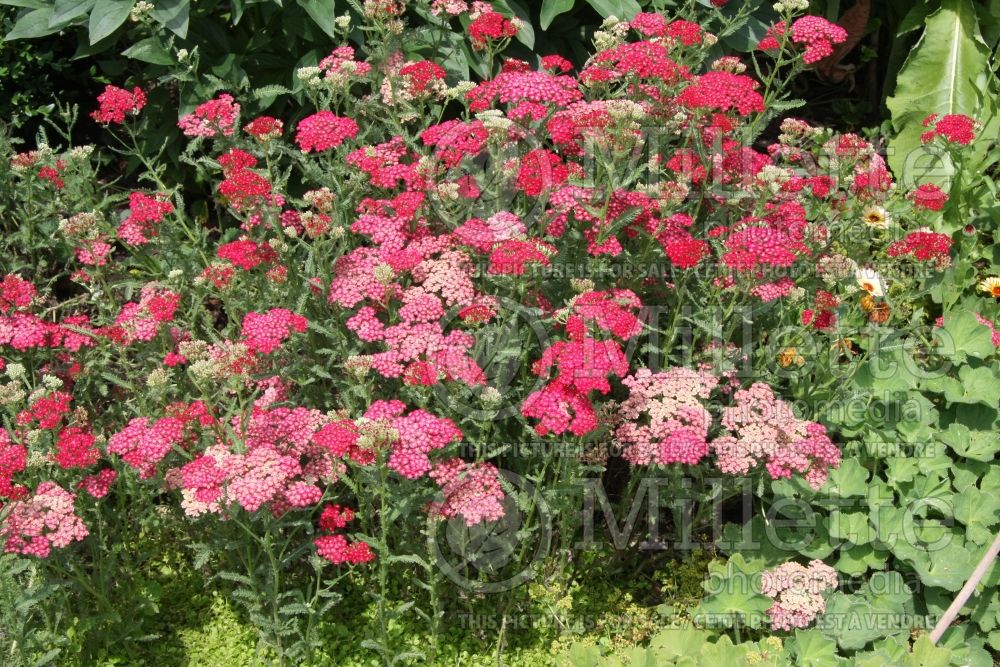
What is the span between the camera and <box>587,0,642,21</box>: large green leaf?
4660 millimetres

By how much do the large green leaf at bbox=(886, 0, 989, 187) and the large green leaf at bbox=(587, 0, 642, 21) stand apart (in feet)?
5.76

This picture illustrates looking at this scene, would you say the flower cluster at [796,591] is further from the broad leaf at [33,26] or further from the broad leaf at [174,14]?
the broad leaf at [33,26]

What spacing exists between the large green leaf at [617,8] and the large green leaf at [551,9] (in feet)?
0.41

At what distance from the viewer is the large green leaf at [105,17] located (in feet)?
14.2

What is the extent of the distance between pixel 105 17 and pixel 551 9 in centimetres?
200

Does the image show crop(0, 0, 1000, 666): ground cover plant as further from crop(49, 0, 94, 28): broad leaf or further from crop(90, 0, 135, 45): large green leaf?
crop(49, 0, 94, 28): broad leaf

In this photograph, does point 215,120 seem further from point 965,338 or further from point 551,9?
point 965,338

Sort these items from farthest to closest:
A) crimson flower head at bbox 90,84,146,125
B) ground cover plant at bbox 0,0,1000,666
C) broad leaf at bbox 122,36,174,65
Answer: broad leaf at bbox 122,36,174,65
crimson flower head at bbox 90,84,146,125
ground cover plant at bbox 0,0,1000,666

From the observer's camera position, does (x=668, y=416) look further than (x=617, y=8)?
No

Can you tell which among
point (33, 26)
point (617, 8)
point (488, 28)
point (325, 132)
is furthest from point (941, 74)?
point (33, 26)

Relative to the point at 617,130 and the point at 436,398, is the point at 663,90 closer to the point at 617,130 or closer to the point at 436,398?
the point at 617,130

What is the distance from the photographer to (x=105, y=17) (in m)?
4.35

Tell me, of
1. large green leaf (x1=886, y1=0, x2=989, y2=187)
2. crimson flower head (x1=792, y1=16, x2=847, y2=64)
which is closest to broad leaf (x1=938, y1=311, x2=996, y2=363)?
crimson flower head (x1=792, y1=16, x2=847, y2=64)

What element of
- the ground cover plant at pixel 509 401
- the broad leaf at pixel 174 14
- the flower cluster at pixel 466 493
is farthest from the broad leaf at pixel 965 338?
the broad leaf at pixel 174 14
